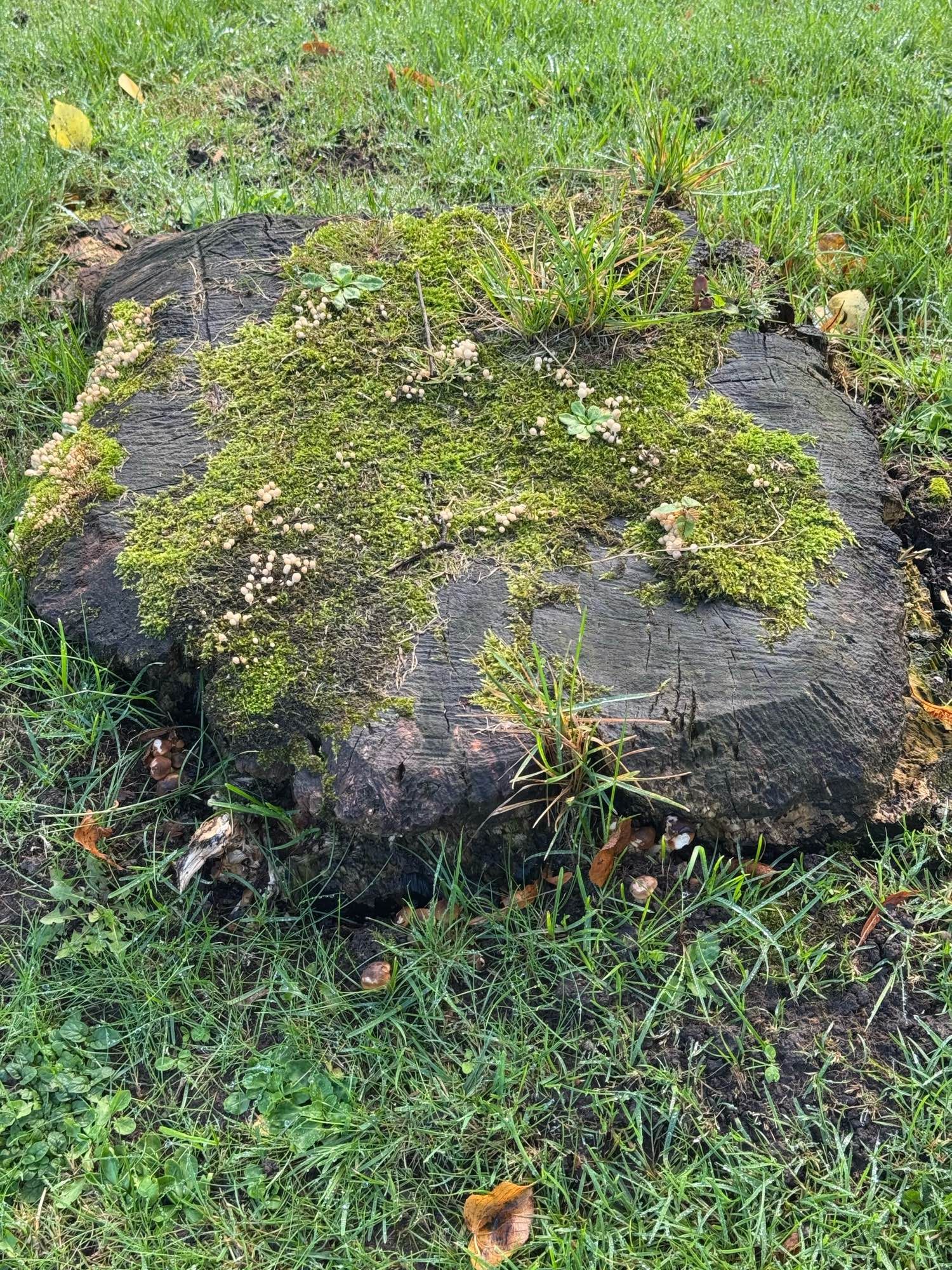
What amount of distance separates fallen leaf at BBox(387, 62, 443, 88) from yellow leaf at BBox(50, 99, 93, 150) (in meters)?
1.47

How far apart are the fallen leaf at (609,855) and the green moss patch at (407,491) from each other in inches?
23.6

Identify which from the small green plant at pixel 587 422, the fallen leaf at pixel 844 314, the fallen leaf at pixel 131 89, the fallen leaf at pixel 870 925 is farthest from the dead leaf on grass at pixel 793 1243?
the fallen leaf at pixel 131 89

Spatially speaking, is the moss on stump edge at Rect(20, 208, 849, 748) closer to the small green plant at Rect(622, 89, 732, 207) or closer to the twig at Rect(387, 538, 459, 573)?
the twig at Rect(387, 538, 459, 573)

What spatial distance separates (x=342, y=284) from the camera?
308 centimetres

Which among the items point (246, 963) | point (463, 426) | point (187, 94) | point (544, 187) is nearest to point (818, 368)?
point (463, 426)

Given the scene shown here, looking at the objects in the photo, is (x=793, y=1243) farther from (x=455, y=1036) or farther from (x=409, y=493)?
(x=409, y=493)

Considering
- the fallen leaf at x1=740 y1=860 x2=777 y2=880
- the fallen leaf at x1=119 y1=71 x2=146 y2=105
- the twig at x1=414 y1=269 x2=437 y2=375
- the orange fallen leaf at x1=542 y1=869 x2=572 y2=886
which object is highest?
the fallen leaf at x1=119 y1=71 x2=146 y2=105

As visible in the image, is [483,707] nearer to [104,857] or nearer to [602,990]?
[602,990]

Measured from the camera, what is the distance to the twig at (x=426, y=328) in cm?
289

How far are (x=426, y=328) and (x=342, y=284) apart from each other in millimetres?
363

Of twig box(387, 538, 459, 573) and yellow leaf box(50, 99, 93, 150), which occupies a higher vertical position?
yellow leaf box(50, 99, 93, 150)

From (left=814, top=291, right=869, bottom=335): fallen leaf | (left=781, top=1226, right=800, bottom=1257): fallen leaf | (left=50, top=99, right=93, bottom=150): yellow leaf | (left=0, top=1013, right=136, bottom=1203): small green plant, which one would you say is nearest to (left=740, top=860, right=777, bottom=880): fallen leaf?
(left=781, top=1226, right=800, bottom=1257): fallen leaf

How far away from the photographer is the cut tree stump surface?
87.5 inches

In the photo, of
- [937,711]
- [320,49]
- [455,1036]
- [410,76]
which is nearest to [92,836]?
[455,1036]
